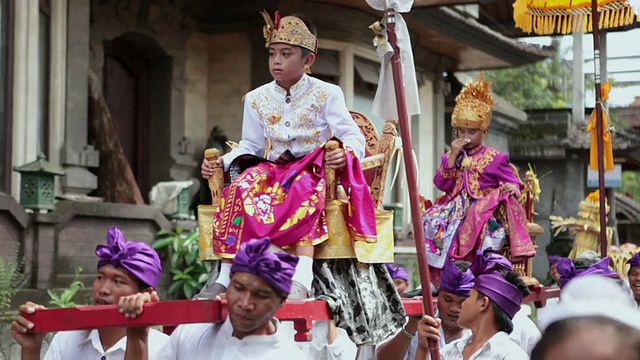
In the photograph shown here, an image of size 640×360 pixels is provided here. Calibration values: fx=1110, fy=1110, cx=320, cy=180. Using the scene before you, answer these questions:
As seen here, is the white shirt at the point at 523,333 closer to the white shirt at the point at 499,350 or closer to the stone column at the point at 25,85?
the white shirt at the point at 499,350

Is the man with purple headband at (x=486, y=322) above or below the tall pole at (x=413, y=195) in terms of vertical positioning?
below

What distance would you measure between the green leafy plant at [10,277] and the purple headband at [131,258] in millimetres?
4951

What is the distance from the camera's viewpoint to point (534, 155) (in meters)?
22.1

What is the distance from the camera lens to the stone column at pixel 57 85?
37.8ft

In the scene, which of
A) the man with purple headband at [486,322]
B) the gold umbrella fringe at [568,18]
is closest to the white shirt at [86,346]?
the man with purple headband at [486,322]

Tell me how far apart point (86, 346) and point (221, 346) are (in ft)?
2.42

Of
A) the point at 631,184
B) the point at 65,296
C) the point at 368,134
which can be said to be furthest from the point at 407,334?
the point at 631,184

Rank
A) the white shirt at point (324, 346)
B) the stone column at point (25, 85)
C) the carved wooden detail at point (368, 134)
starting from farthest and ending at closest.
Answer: the stone column at point (25, 85) → the carved wooden detail at point (368, 134) → the white shirt at point (324, 346)

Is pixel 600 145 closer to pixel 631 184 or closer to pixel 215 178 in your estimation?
pixel 215 178

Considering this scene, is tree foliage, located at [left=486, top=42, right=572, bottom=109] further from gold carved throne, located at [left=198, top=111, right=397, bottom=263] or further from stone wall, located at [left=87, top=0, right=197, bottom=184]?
gold carved throne, located at [left=198, top=111, right=397, bottom=263]

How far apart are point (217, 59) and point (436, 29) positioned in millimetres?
3408

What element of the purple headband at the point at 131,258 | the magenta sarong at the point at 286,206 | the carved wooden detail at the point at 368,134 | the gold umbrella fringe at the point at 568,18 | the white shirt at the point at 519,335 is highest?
the gold umbrella fringe at the point at 568,18

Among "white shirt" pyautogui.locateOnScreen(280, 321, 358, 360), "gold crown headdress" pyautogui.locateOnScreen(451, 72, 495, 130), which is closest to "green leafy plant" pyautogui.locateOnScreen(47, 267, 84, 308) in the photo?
"gold crown headdress" pyautogui.locateOnScreen(451, 72, 495, 130)

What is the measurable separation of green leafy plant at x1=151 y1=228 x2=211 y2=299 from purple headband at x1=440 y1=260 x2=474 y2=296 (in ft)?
20.3
